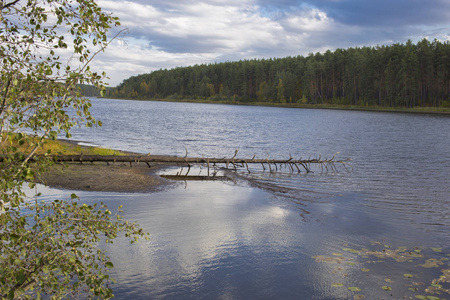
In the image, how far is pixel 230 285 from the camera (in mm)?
9031

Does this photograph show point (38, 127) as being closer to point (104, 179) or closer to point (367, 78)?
point (104, 179)

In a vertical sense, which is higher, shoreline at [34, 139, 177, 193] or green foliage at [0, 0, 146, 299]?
green foliage at [0, 0, 146, 299]

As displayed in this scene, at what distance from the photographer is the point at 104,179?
1900 centimetres

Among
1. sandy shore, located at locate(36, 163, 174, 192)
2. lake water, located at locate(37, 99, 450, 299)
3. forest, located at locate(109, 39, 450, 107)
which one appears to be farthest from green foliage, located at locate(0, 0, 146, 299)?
forest, located at locate(109, 39, 450, 107)

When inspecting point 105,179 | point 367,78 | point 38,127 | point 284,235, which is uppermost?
point 367,78

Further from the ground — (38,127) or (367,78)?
(367,78)

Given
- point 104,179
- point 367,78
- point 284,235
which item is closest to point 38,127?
point 284,235

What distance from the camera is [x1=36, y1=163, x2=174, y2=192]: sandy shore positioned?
58.3ft

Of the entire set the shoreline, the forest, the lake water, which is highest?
the forest

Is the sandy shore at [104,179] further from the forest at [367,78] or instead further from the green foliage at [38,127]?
the forest at [367,78]

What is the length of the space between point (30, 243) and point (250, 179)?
18221mm

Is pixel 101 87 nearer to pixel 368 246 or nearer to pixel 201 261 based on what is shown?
pixel 201 261

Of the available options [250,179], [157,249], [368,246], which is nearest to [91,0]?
[157,249]

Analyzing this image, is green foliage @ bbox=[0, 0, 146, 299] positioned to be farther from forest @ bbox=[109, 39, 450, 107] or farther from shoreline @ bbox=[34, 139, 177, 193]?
forest @ bbox=[109, 39, 450, 107]
